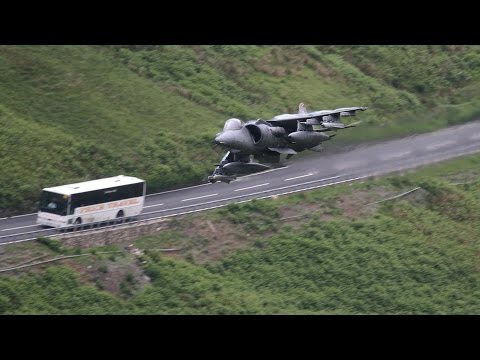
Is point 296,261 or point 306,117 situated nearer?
point 306,117

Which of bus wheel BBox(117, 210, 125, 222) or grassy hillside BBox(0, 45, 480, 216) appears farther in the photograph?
grassy hillside BBox(0, 45, 480, 216)

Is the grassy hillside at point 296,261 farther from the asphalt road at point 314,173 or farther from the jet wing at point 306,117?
the jet wing at point 306,117

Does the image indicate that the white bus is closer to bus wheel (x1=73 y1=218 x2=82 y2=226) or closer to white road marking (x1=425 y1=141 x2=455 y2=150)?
bus wheel (x1=73 y1=218 x2=82 y2=226)

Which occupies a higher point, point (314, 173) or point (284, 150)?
point (284, 150)

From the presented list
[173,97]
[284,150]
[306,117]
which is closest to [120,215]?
[173,97]

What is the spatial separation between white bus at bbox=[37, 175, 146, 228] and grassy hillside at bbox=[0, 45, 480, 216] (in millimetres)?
3529

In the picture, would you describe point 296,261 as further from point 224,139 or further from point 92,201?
point 224,139

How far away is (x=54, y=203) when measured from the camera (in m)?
70.9

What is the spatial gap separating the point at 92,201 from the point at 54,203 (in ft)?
7.29

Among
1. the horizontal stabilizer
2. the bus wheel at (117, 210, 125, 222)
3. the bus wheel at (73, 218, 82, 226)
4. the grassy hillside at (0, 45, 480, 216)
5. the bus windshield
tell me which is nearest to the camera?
the horizontal stabilizer

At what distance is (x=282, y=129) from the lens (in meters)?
57.0

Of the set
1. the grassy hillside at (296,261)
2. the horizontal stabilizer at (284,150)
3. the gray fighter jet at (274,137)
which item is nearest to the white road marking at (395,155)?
the grassy hillside at (296,261)

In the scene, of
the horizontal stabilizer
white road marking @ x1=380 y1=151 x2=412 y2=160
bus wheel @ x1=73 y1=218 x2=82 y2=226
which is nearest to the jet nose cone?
the horizontal stabilizer

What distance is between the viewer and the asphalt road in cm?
6856
